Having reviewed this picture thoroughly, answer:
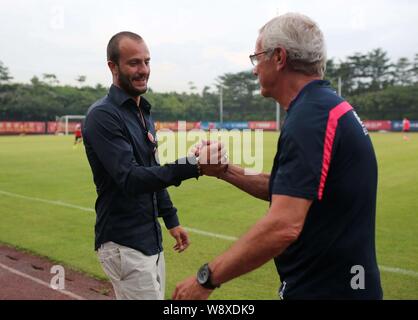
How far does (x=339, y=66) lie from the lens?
276 feet

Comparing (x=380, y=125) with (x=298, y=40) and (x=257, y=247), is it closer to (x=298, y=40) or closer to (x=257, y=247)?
(x=298, y=40)

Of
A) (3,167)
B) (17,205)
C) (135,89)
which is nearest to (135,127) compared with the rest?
(135,89)

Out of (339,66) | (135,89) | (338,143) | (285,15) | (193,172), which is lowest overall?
(193,172)

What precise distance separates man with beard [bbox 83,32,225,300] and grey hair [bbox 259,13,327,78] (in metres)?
1.00

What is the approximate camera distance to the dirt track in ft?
18.4

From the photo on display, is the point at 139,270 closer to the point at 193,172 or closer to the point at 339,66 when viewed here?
the point at 193,172

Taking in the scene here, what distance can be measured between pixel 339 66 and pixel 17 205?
80105 millimetres

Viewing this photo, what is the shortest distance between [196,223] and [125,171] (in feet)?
20.9

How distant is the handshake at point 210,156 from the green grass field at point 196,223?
274 cm

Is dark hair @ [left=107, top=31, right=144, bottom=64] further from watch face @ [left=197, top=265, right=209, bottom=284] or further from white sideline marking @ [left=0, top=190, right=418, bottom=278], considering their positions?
white sideline marking @ [left=0, top=190, right=418, bottom=278]
